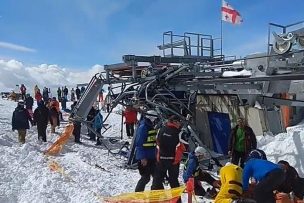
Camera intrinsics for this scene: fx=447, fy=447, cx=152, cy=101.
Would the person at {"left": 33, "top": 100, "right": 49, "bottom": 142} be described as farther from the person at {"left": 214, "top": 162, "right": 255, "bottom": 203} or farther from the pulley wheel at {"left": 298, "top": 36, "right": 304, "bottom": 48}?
the person at {"left": 214, "top": 162, "right": 255, "bottom": 203}

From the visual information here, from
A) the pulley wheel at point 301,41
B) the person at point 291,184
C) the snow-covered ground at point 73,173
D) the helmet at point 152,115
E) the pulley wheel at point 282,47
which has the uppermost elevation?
the pulley wheel at point 301,41

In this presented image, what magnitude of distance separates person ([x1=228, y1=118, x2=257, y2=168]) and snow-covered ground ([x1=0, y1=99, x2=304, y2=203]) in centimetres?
88

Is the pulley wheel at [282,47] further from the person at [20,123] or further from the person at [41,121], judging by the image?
the person at [41,121]

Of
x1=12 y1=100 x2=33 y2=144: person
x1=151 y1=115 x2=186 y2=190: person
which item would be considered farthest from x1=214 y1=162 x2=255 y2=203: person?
x1=12 y1=100 x2=33 y2=144: person

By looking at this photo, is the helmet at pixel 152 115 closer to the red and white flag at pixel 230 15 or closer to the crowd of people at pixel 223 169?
the crowd of people at pixel 223 169

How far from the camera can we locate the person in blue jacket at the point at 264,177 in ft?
21.6

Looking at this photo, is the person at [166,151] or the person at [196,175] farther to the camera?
the person at [196,175]

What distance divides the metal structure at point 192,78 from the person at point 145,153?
290 centimetres

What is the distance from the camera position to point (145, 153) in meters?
8.83

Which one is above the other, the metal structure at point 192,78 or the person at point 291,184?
the metal structure at point 192,78

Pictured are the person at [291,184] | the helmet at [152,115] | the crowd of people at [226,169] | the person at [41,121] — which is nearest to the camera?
the crowd of people at [226,169]

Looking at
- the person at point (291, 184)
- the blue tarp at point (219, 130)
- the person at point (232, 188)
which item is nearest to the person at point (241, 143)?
the person at point (291, 184)

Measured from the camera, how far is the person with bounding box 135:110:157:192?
8789 mm

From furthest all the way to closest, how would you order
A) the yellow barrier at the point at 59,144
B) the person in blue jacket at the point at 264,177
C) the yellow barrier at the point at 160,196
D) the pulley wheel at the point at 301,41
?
1. the yellow barrier at the point at 59,144
2. the pulley wheel at the point at 301,41
3. the yellow barrier at the point at 160,196
4. the person in blue jacket at the point at 264,177
